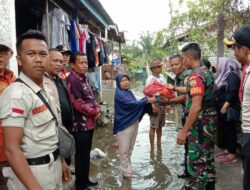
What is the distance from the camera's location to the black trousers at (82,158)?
4.13 m

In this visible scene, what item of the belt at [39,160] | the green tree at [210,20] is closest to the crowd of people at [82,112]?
the belt at [39,160]

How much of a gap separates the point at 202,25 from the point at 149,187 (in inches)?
272

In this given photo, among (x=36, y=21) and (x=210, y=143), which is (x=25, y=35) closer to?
(x=210, y=143)

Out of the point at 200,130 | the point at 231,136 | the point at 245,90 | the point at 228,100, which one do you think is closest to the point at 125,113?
the point at 200,130

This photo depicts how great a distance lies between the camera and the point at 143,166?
5516 mm

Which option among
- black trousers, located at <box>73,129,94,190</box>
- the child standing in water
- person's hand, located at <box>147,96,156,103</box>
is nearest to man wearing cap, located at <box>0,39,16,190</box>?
black trousers, located at <box>73,129,94,190</box>

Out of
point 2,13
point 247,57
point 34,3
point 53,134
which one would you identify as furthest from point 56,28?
point 53,134

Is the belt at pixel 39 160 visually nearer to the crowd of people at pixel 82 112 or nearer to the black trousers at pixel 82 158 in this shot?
the crowd of people at pixel 82 112

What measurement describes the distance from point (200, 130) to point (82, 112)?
1.57 metres

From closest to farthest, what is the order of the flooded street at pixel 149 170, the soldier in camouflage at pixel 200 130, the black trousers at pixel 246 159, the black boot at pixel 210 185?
the black trousers at pixel 246 159 < the soldier in camouflage at pixel 200 130 < the black boot at pixel 210 185 < the flooded street at pixel 149 170

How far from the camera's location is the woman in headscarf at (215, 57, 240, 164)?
5223 mm

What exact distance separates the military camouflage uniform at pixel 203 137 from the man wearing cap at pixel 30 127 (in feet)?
7.01

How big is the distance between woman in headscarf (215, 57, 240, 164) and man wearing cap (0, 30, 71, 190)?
3.92 m

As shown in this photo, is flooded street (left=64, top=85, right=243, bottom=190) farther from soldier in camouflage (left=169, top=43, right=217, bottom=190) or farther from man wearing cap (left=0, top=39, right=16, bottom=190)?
man wearing cap (left=0, top=39, right=16, bottom=190)
